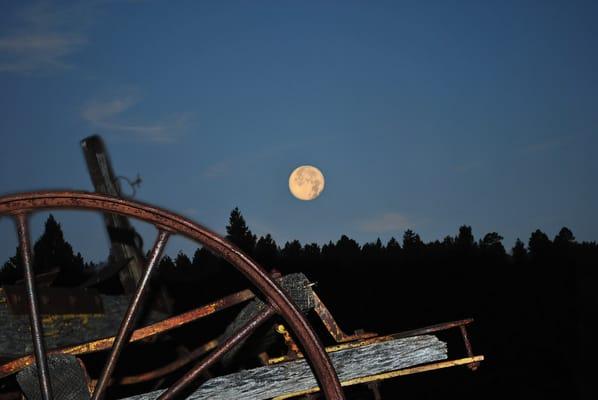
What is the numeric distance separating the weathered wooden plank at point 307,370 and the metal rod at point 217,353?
412 millimetres

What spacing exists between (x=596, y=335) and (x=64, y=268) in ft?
22.6

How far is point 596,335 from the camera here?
9.26 metres

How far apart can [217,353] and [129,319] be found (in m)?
0.37

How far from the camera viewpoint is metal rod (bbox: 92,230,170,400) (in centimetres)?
263

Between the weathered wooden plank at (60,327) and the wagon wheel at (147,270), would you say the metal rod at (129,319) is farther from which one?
the weathered wooden plank at (60,327)

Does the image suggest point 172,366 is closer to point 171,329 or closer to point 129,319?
point 171,329

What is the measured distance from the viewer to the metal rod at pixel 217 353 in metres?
2.72

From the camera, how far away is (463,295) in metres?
8.77

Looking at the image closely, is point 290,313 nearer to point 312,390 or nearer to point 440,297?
point 312,390

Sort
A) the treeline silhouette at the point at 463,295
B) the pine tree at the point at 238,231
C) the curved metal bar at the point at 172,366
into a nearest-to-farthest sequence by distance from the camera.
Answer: the curved metal bar at the point at 172,366, the treeline silhouette at the point at 463,295, the pine tree at the point at 238,231

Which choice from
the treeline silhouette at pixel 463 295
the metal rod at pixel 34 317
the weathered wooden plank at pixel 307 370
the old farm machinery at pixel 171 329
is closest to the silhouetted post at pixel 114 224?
the old farm machinery at pixel 171 329

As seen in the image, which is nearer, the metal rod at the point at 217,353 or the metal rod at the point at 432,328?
the metal rod at the point at 217,353

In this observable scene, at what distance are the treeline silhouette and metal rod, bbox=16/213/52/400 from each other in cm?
506

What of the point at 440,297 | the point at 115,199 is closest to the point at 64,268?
the point at 440,297
